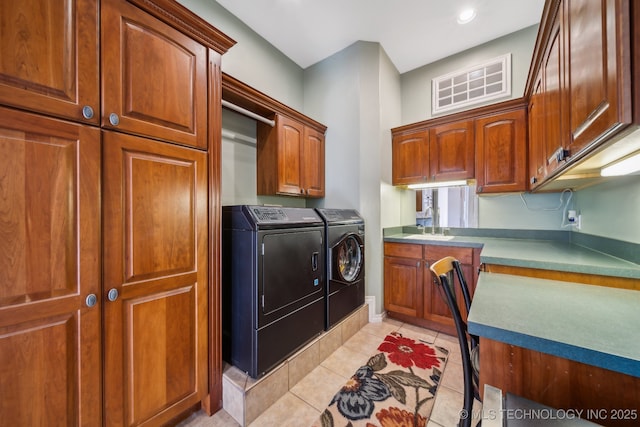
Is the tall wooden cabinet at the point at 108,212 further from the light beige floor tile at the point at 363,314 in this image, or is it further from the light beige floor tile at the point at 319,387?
the light beige floor tile at the point at 363,314

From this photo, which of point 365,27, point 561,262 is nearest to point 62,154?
point 561,262

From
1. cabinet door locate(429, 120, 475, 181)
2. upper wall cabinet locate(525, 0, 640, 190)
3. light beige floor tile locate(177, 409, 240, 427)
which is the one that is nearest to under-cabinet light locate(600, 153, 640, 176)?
upper wall cabinet locate(525, 0, 640, 190)

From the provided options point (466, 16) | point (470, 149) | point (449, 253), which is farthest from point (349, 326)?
point (466, 16)

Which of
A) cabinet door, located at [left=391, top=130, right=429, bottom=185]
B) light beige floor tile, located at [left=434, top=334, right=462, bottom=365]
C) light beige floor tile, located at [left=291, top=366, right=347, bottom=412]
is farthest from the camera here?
cabinet door, located at [left=391, top=130, right=429, bottom=185]

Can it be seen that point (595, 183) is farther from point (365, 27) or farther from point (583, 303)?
point (365, 27)

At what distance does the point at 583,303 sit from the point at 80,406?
2140 mm

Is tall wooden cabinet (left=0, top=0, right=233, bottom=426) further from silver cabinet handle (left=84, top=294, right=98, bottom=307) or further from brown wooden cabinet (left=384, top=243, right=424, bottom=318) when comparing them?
brown wooden cabinet (left=384, top=243, right=424, bottom=318)

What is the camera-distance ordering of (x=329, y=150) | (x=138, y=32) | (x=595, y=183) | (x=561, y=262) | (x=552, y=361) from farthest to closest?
(x=329, y=150), (x=595, y=183), (x=561, y=262), (x=138, y=32), (x=552, y=361)

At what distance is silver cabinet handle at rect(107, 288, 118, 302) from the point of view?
3.57ft

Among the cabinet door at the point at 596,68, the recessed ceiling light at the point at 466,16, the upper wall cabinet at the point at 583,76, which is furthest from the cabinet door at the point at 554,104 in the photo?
the recessed ceiling light at the point at 466,16

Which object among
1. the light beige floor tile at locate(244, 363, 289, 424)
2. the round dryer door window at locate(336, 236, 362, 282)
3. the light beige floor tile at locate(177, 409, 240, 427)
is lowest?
the light beige floor tile at locate(177, 409, 240, 427)

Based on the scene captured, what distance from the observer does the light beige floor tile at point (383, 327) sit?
8.22 feet

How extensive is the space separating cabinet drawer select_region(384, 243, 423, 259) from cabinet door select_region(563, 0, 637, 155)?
5.57ft

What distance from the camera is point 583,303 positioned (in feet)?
3.04
